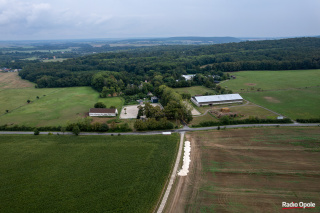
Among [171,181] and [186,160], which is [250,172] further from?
[171,181]

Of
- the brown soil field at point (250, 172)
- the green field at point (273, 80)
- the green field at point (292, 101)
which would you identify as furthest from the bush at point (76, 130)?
the green field at point (273, 80)

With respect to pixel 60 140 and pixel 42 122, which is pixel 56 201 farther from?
pixel 42 122

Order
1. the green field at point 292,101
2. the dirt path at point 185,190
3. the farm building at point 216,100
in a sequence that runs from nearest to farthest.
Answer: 1. the dirt path at point 185,190
2. the green field at point 292,101
3. the farm building at point 216,100

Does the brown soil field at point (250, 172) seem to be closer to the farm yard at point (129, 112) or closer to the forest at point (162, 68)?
the farm yard at point (129, 112)

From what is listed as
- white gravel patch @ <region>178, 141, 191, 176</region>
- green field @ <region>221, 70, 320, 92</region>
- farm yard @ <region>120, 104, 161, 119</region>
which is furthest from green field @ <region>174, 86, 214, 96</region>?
white gravel patch @ <region>178, 141, 191, 176</region>

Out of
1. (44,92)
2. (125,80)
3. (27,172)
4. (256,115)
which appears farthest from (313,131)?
(44,92)

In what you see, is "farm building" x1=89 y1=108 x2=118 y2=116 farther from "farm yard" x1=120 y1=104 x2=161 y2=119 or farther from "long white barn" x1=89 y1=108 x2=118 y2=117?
"farm yard" x1=120 y1=104 x2=161 y2=119
